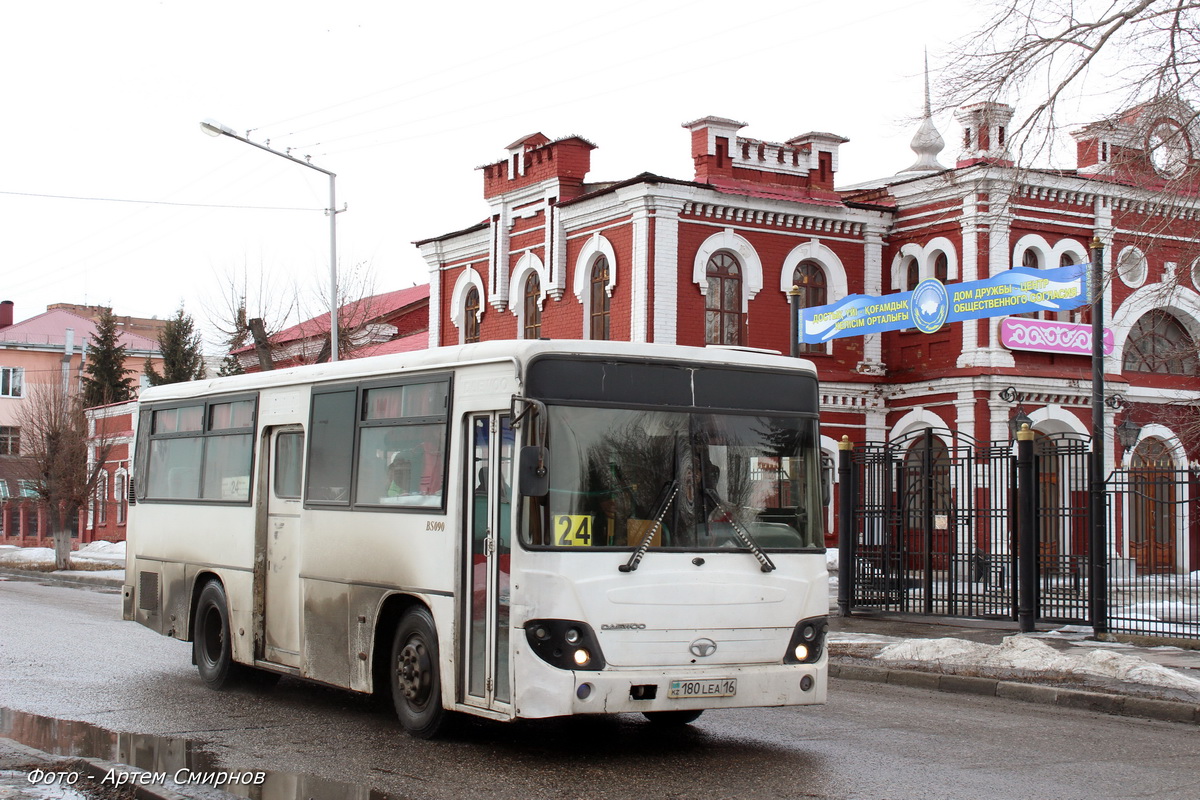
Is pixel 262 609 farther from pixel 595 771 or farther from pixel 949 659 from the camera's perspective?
pixel 949 659

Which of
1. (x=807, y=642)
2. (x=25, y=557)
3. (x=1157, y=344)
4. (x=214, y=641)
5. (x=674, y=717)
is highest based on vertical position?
(x=1157, y=344)

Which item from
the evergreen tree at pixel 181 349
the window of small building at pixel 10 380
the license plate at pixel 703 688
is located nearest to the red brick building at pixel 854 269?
the license plate at pixel 703 688

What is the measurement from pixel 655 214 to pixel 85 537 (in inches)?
1427

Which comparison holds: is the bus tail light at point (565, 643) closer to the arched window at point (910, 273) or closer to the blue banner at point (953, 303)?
the blue banner at point (953, 303)

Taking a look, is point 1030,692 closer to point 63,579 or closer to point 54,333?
point 63,579

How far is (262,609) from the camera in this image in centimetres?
1164

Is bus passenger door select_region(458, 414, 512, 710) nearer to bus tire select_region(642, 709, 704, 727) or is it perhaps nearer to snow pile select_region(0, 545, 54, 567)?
bus tire select_region(642, 709, 704, 727)

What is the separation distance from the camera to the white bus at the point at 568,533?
27.6 feet

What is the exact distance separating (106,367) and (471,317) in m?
41.5

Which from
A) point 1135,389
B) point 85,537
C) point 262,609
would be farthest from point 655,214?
point 85,537

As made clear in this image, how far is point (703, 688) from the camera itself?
8.56m

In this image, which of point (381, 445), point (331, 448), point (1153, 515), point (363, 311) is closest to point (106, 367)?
point (363, 311)

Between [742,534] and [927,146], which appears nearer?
[742,534]

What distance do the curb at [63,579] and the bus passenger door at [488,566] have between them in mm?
23179
